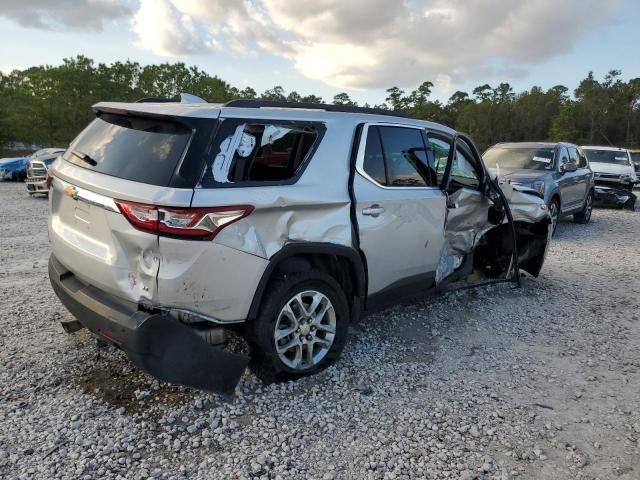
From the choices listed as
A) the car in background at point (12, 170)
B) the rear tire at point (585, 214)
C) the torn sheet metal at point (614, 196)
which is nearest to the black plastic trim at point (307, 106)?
the rear tire at point (585, 214)

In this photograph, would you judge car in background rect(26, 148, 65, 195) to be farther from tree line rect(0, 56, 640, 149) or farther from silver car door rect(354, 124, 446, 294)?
tree line rect(0, 56, 640, 149)

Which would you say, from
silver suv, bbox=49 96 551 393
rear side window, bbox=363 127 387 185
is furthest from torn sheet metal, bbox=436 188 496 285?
rear side window, bbox=363 127 387 185

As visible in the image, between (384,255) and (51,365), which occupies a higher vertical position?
(384,255)

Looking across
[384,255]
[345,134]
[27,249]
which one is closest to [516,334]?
[384,255]

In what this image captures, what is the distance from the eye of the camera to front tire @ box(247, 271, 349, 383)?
3.13m

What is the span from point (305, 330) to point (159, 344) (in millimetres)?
1052

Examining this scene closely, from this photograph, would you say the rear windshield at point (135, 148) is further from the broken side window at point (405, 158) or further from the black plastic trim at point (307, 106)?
the broken side window at point (405, 158)

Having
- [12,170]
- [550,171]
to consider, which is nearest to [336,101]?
[12,170]

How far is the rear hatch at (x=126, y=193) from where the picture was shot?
2.66 meters

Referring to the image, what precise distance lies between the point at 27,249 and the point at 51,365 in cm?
450

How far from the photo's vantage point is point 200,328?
2.91 metres

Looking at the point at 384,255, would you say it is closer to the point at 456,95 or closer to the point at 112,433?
the point at 112,433

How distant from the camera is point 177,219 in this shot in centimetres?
262

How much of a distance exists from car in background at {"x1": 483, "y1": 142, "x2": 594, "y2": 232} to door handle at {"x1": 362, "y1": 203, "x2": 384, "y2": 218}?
6.14 metres
